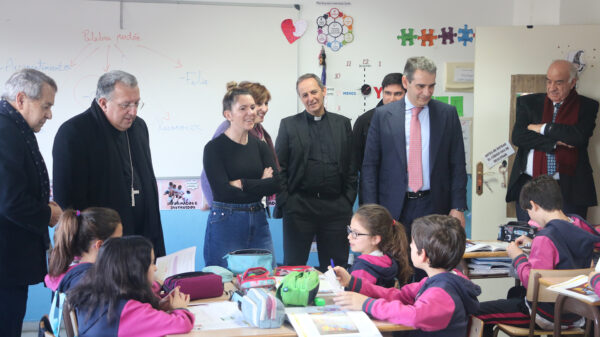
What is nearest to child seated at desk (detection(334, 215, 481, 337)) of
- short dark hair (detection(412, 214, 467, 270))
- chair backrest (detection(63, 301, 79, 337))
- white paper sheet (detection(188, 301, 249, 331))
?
short dark hair (detection(412, 214, 467, 270))

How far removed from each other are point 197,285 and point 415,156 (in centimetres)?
160

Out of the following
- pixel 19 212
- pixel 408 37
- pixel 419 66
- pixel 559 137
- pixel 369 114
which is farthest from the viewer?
pixel 408 37

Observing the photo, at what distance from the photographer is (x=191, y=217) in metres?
4.49

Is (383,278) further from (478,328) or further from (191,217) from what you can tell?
(191,217)

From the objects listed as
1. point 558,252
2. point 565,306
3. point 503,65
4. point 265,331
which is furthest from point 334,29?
point 265,331

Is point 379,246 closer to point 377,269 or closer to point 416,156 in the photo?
point 377,269

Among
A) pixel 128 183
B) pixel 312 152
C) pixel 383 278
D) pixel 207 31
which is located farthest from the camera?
pixel 207 31

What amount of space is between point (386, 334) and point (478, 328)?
0.34m

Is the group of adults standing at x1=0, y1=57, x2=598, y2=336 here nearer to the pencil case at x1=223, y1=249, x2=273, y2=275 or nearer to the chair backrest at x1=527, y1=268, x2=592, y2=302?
the pencil case at x1=223, y1=249, x2=273, y2=275

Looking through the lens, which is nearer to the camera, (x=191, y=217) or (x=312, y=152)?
(x=312, y=152)

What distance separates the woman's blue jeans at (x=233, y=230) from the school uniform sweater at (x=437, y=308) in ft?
3.71

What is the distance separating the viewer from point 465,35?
4.70 m

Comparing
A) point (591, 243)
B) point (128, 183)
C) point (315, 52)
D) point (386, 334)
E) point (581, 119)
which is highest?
point (315, 52)

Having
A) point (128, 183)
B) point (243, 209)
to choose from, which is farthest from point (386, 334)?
point (128, 183)
